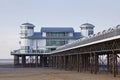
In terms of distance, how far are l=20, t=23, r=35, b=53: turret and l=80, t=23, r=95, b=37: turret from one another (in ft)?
54.3

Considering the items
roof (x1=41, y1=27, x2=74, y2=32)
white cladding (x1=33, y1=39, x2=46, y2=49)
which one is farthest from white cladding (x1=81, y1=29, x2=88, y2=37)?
white cladding (x1=33, y1=39, x2=46, y2=49)

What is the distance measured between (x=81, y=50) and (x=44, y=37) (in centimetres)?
5176

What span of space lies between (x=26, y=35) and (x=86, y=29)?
1941 cm

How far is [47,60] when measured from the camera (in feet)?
406

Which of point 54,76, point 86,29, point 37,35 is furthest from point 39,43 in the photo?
point 54,76

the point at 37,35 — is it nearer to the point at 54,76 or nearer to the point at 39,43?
the point at 39,43

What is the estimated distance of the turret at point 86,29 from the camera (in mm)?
115562

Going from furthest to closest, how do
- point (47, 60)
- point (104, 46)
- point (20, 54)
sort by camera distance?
point (47, 60) → point (20, 54) → point (104, 46)

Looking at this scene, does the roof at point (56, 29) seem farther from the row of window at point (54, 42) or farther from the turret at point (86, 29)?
the turret at point (86, 29)

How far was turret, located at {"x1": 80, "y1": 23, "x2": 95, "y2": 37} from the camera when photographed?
379 feet

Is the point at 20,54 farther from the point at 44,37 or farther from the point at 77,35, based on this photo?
the point at 77,35

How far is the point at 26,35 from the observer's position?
381 ft

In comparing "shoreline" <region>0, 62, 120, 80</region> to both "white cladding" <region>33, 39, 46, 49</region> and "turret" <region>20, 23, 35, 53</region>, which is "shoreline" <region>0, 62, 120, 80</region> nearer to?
"turret" <region>20, 23, 35, 53</region>

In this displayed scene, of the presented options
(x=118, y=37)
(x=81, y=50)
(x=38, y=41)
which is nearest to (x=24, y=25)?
(x=38, y=41)
